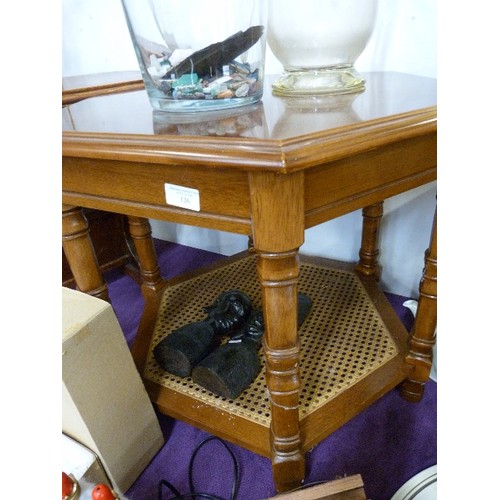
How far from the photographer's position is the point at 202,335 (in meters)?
0.80

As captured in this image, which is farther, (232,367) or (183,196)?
(232,367)

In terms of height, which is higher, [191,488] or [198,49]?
[198,49]

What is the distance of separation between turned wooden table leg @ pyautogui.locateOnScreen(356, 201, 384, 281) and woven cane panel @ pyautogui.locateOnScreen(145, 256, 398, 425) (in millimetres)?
42

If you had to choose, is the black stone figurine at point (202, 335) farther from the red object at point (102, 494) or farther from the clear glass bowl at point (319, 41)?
the clear glass bowl at point (319, 41)

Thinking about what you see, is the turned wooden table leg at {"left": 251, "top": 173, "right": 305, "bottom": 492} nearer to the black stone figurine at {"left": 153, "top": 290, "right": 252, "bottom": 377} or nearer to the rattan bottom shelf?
the rattan bottom shelf

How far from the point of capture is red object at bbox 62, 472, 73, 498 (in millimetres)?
553

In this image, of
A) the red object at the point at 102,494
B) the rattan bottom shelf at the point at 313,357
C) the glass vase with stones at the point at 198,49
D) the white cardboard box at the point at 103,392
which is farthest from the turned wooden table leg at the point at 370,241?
the red object at the point at 102,494

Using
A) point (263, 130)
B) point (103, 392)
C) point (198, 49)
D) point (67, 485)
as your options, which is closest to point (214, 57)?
point (198, 49)

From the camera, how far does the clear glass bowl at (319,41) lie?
1.99 feet

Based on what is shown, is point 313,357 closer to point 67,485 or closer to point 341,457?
point 341,457

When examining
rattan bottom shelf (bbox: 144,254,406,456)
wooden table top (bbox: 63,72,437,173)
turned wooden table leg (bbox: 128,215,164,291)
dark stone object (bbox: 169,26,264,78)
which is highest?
dark stone object (bbox: 169,26,264,78)

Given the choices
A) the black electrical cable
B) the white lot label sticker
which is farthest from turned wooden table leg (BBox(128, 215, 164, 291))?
the white lot label sticker

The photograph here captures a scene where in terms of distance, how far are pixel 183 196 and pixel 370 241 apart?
62 cm
